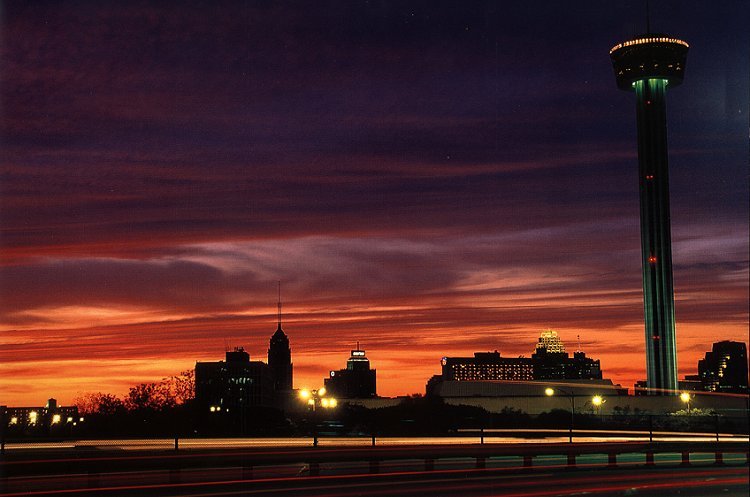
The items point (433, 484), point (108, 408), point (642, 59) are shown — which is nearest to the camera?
point (433, 484)

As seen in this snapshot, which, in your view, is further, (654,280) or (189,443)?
(654,280)

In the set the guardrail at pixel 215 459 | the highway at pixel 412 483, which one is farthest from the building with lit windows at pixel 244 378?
the highway at pixel 412 483

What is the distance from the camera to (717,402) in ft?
354

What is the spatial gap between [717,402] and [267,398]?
10637 cm

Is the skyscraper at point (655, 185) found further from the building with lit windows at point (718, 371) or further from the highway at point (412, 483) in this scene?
the highway at point (412, 483)

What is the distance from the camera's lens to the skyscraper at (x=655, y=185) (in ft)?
412

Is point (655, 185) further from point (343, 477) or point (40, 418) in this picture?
point (343, 477)

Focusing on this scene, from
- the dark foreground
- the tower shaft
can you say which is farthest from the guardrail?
the tower shaft

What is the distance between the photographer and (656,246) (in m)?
127

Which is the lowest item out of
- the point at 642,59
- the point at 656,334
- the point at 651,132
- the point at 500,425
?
the point at 500,425

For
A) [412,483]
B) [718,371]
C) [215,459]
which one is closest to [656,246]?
[718,371]

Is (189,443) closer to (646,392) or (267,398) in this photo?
(646,392)

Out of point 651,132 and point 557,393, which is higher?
point 651,132

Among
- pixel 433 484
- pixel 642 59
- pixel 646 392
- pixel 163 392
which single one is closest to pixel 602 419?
pixel 646 392
